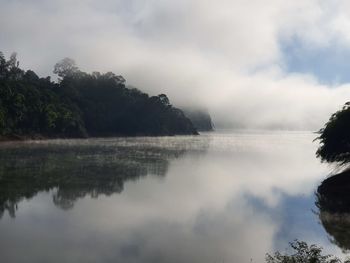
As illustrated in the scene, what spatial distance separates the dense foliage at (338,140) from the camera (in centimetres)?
4855

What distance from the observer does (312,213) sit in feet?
115

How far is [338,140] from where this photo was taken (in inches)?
1927

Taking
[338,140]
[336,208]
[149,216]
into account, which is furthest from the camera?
[338,140]

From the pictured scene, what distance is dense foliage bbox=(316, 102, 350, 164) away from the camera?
48.5 m

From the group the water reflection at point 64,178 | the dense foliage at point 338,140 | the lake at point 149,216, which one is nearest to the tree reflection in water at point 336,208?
the lake at point 149,216

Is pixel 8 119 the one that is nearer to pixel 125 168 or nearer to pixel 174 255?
pixel 125 168

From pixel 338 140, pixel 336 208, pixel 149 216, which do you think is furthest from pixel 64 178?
pixel 338 140

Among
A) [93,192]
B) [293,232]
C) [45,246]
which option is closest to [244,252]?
[293,232]

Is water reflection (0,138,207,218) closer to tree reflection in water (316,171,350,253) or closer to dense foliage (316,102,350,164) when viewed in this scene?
tree reflection in water (316,171,350,253)

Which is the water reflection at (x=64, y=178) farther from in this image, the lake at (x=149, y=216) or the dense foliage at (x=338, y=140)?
the dense foliage at (x=338, y=140)

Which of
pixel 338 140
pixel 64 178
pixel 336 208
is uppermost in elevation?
pixel 338 140

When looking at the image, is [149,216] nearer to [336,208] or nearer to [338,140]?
[336,208]

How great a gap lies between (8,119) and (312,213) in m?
124

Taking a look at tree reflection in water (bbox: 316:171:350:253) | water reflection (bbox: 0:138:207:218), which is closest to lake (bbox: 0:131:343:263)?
water reflection (bbox: 0:138:207:218)
